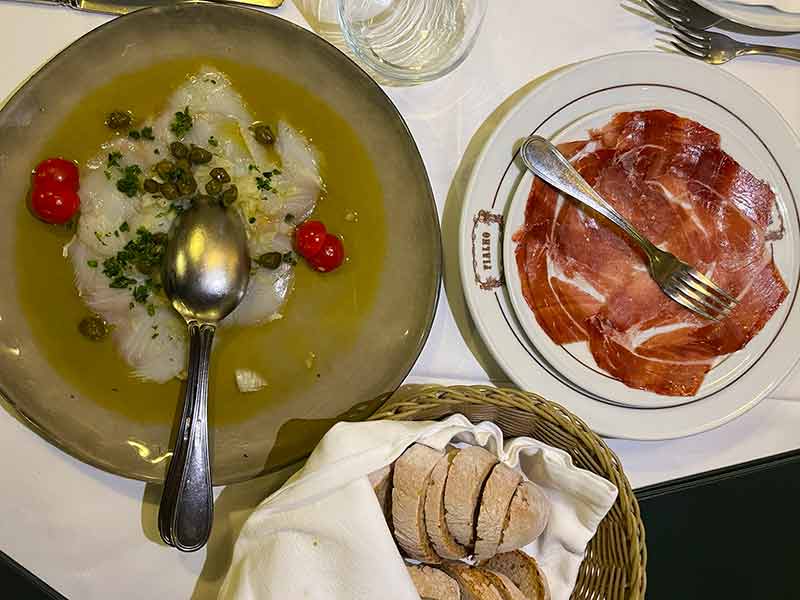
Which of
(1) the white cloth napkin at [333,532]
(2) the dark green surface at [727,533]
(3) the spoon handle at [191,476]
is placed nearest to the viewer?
(1) the white cloth napkin at [333,532]

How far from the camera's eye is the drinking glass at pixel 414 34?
1265 millimetres

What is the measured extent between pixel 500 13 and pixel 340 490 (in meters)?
0.86

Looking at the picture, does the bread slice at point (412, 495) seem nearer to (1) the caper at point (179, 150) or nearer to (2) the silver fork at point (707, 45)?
(1) the caper at point (179, 150)

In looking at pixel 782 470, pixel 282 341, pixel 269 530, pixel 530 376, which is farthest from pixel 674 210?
pixel 269 530

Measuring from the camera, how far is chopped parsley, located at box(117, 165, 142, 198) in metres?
1.20

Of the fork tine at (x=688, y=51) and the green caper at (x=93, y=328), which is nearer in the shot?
the green caper at (x=93, y=328)

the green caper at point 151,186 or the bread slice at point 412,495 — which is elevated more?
the green caper at point 151,186

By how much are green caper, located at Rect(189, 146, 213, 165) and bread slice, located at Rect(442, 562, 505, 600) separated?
751mm

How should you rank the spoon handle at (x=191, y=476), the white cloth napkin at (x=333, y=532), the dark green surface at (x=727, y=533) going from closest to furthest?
the white cloth napkin at (x=333, y=532) → the spoon handle at (x=191, y=476) → the dark green surface at (x=727, y=533)

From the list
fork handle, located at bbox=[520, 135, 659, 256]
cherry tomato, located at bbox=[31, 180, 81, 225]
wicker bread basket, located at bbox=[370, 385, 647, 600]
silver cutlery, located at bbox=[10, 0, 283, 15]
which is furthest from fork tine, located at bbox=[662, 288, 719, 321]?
cherry tomato, located at bbox=[31, 180, 81, 225]

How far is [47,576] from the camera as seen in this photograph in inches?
48.0

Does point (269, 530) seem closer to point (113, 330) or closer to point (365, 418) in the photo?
point (365, 418)

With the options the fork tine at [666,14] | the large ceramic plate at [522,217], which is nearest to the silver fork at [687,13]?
the fork tine at [666,14]

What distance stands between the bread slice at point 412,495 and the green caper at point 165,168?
60 centimetres
